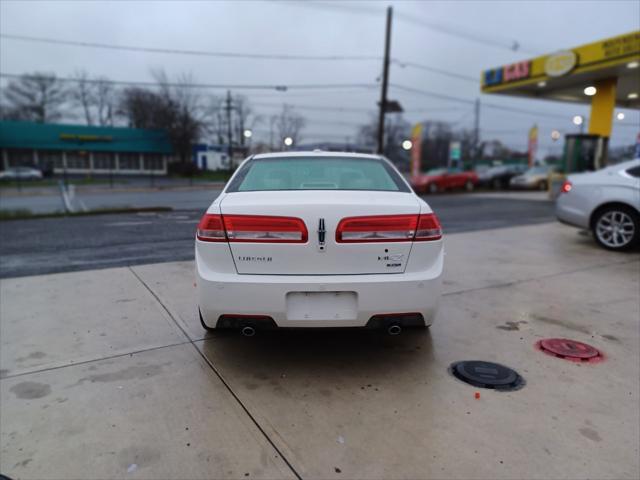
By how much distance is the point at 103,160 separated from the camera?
52469mm

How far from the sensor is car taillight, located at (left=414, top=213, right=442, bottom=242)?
290 centimetres

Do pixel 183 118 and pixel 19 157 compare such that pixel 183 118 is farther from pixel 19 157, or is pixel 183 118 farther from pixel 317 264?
pixel 317 264

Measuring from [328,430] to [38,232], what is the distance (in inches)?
345

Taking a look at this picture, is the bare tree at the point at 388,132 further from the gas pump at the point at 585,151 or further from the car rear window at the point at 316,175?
the car rear window at the point at 316,175

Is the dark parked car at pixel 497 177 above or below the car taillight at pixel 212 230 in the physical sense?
below

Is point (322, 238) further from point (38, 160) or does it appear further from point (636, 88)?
point (38, 160)

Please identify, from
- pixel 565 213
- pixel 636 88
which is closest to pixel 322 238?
pixel 565 213

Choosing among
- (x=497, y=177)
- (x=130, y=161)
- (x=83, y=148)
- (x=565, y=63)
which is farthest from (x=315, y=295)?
(x=130, y=161)

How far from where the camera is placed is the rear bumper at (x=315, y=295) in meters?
2.78

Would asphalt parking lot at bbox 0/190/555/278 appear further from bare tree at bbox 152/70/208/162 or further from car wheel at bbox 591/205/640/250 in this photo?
bare tree at bbox 152/70/208/162

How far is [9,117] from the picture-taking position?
57.9 m

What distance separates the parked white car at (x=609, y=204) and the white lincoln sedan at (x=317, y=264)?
17.7ft

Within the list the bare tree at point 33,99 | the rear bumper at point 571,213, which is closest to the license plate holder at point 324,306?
the rear bumper at point 571,213

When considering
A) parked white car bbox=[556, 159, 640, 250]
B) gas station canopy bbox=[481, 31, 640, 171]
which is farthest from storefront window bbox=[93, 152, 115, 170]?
parked white car bbox=[556, 159, 640, 250]
